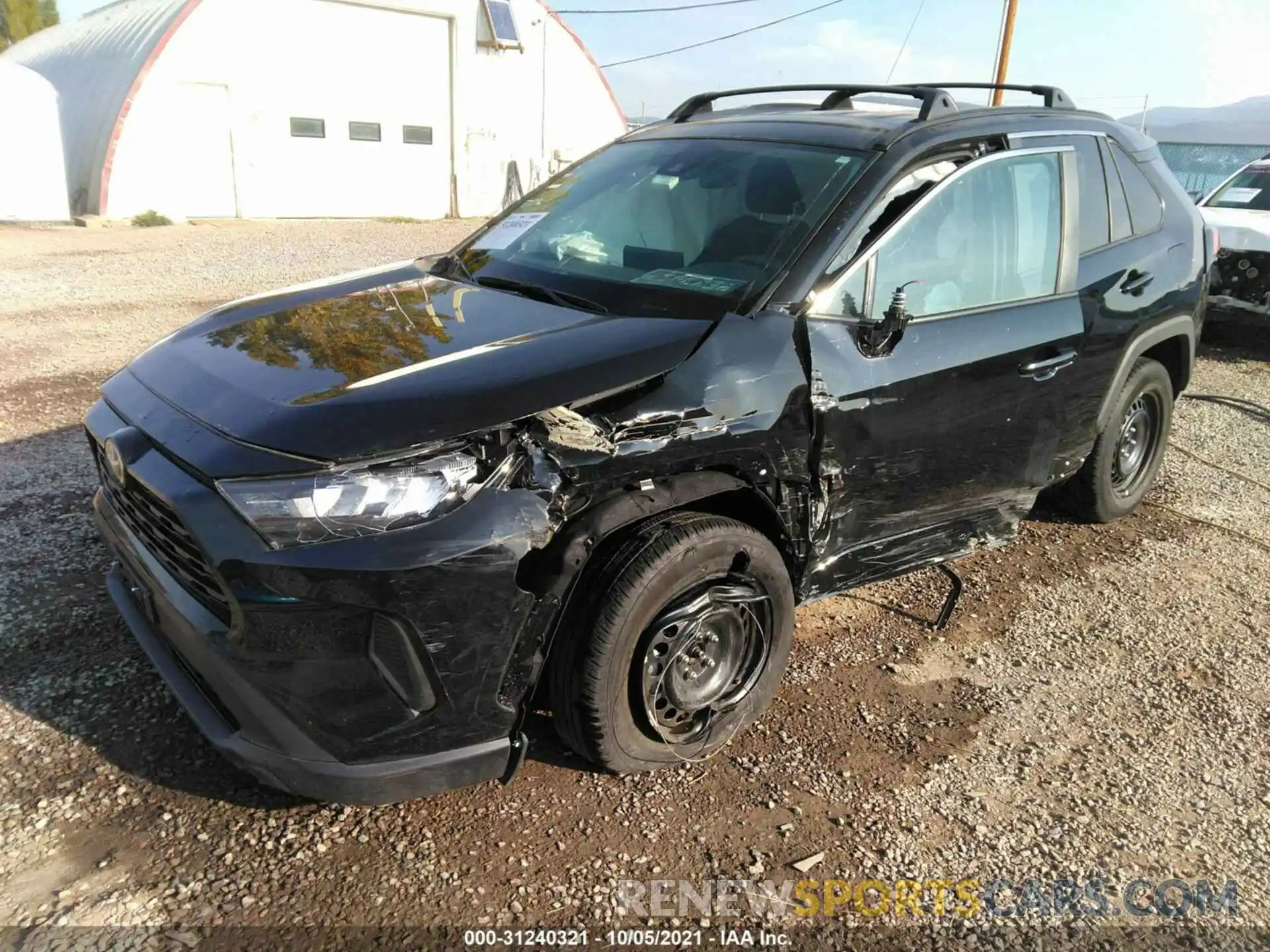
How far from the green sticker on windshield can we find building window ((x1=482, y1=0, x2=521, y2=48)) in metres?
19.4

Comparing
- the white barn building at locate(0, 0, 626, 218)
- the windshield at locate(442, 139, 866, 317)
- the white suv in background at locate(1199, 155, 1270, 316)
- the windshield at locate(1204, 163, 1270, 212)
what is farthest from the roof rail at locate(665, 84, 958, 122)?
the white barn building at locate(0, 0, 626, 218)

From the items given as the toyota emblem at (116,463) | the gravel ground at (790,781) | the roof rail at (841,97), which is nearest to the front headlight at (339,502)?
the toyota emblem at (116,463)

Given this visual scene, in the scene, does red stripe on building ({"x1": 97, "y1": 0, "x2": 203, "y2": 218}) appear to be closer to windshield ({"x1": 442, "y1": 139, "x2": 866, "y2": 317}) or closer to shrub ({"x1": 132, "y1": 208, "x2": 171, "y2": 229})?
shrub ({"x1": 132, "y1": 208, "x2": 171, "y2": 229})

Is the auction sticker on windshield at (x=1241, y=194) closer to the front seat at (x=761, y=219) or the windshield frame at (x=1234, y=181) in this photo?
the windshield frame at (x=1234, y=181)

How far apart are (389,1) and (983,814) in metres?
20.0

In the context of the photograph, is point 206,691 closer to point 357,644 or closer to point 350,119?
point 357,644

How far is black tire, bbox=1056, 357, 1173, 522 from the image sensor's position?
4.32 m

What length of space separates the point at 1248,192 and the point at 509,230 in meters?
9.06

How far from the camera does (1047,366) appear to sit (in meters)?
3.48

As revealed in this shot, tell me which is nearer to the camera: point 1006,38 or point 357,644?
point 357,644

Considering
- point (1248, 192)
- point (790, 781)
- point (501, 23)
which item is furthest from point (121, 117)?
point (790, 781)

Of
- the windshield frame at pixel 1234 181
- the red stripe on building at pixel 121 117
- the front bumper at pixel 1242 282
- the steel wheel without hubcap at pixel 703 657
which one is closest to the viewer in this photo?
the steel wheel without hubcap at pixel 703 657

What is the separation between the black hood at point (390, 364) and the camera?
2207 mm

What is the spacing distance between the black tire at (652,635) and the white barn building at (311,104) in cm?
1765
